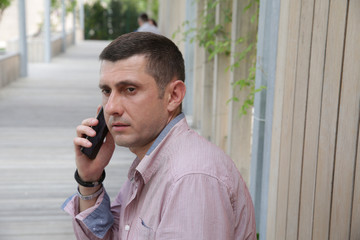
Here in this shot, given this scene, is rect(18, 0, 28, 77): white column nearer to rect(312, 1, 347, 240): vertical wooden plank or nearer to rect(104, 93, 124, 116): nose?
rect(312, 1, 347, 240): vertical wooden plank

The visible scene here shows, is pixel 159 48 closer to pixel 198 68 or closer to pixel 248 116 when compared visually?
pixel 248 116

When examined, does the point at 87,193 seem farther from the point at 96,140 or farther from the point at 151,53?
the point at 151,53

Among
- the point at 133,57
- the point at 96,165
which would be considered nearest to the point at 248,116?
the point at 96,165

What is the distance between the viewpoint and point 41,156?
18.7 feet

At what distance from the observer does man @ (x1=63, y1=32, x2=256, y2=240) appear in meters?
1.27

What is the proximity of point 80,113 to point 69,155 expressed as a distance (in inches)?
95.1

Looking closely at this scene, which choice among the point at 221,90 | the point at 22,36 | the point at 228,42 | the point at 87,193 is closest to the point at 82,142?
the point at 87,193

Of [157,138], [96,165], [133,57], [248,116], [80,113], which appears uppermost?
[133,57]

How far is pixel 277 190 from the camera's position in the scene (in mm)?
2412

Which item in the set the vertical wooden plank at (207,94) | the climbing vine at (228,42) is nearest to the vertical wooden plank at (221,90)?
the climbing vine at (228,42)

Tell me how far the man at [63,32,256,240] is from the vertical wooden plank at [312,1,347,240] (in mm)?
853

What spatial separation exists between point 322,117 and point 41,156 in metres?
4.04

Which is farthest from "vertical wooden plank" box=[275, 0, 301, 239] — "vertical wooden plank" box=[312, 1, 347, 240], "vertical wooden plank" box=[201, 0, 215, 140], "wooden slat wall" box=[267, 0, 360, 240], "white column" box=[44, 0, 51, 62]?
"white column" box=[44, 0, 51, 62]

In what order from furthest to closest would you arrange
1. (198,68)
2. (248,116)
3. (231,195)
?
(198,68) → (248,116) → (231,195)
